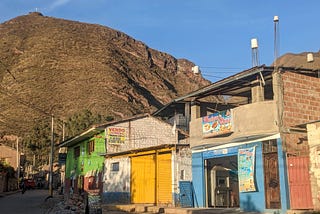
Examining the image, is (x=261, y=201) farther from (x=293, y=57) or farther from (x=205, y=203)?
(x=293, y=57)

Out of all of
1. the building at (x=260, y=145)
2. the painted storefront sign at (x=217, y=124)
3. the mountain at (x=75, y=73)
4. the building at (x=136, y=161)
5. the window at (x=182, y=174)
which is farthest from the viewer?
the mountain at (x=75, y=73)

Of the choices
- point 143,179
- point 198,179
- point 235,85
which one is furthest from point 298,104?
point 143,179

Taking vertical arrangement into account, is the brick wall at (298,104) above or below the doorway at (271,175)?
above

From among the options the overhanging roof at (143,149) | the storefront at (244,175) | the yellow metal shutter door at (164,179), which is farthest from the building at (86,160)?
the storefront at (244,175)

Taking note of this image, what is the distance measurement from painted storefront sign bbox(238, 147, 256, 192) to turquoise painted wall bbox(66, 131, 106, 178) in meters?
14.0

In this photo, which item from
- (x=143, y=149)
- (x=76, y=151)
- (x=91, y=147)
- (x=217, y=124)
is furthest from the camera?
(x=76, y=151)

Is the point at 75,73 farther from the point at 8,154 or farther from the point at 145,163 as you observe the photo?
the point at 145,163

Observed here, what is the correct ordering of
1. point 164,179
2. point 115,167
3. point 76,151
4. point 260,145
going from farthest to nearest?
point 76,151 → point 115,167 → point 164,179 → point 260,145

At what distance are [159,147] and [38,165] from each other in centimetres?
6131

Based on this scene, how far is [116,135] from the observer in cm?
3216

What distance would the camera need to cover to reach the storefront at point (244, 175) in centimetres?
1848

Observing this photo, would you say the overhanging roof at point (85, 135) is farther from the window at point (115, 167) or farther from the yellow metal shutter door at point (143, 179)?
the yellow metal shutter door at point (143, 179)

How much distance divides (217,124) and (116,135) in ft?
39.0

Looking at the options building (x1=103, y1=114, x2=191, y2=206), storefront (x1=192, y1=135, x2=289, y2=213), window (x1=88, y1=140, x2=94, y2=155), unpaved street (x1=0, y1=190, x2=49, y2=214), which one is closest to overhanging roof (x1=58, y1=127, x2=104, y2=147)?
window (x1=88, y1=140, x2=94, y2=155)
